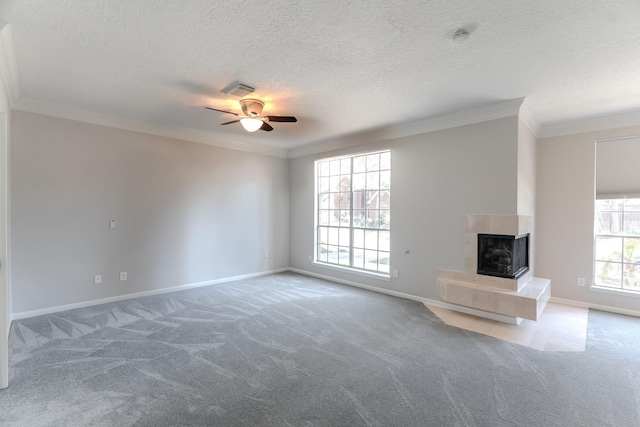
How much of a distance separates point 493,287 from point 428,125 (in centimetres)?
241

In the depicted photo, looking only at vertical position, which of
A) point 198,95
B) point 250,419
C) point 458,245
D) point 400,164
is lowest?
point 250,419

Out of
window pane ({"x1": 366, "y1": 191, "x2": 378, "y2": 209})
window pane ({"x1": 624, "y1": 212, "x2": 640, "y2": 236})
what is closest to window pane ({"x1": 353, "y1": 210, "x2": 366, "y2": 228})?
window pane ({"x1": 366, "y1": 191, "x2": 378, "y2": 209})

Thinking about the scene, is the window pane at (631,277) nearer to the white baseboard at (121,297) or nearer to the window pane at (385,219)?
the window pane at (385,219)

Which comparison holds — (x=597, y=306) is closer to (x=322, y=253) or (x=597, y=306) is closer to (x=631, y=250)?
(x=631, y=250)

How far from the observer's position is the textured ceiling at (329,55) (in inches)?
77.8

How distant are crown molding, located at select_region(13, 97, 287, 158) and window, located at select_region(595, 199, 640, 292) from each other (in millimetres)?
5616

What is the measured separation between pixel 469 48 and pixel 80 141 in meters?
4.85

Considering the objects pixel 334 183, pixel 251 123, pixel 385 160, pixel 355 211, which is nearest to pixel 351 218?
pixel 355 211

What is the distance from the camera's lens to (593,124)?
4137 mm

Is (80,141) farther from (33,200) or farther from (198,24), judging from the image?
(198,24)

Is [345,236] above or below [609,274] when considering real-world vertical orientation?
above

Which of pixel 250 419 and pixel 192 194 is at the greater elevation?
pixel 192 194

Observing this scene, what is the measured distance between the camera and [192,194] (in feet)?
16.7

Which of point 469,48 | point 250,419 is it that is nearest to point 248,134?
point 469,48
